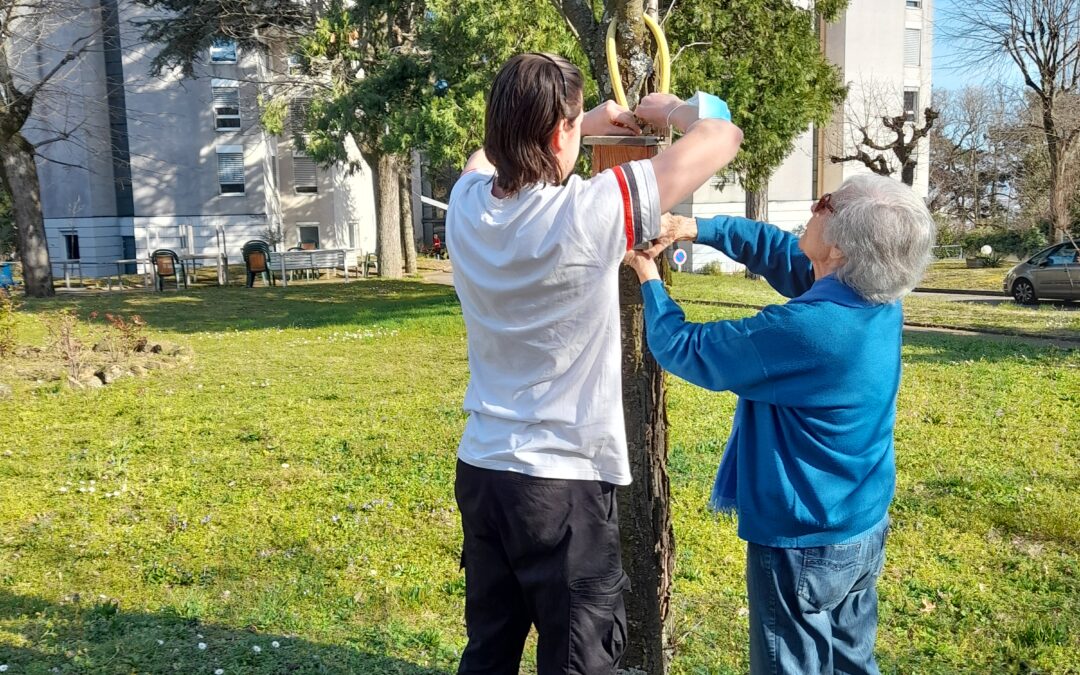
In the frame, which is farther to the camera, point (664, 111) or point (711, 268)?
point (711, 268)

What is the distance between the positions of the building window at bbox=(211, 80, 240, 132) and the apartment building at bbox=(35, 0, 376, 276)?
0.03 m

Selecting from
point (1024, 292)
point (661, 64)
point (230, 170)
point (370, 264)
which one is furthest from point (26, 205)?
point (1024, 292)

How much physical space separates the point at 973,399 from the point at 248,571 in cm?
644

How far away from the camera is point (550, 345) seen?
198cm

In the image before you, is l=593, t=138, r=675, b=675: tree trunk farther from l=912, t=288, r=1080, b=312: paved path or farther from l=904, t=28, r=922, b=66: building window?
l=904, t=28, r=922, b=66: building window

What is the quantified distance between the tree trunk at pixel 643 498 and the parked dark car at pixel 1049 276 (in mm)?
18769

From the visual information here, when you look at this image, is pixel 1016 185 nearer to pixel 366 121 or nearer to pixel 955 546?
pixel 366 121

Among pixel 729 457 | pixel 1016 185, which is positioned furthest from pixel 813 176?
pixel 729 457

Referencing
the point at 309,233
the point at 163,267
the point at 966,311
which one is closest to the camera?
the point at 966,311

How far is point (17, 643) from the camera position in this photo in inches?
143

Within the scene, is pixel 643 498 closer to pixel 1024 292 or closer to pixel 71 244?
pixel 1024 292

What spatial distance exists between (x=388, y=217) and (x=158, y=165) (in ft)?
36.0

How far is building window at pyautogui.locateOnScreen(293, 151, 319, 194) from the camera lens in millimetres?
32375

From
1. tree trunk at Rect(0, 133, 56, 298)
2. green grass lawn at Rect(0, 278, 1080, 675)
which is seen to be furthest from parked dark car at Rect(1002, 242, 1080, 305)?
tree trunk at Rect(0, 133, 56, 298)
